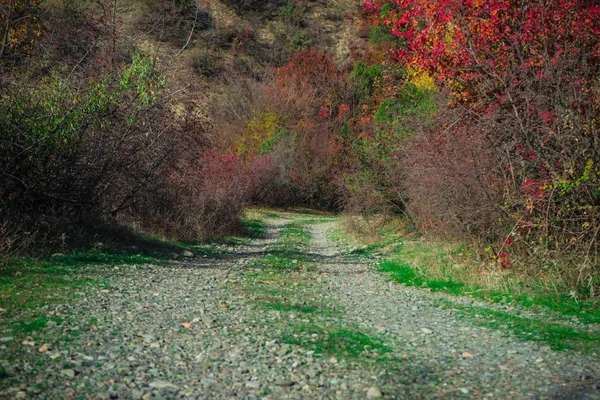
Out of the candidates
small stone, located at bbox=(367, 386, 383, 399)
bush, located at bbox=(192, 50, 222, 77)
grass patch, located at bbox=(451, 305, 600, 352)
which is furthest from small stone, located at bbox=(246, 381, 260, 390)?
bush, located at bbox=(192, 50, 222, 77)

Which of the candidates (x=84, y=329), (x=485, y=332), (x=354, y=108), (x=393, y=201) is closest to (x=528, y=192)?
(x=485, y=332)

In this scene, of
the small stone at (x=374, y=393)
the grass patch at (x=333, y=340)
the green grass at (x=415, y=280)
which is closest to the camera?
the small stone at (x=374, y=393)

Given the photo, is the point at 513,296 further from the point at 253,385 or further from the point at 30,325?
the point at 30,325

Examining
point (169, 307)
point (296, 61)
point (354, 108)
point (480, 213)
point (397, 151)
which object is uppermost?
point (296, 61)

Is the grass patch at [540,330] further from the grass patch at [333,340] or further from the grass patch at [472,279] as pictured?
the grass patch at [333,340]

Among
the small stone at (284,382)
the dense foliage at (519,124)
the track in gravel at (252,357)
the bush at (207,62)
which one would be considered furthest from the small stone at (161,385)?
the bush at (207,62)

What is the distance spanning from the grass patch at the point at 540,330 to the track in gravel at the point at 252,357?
0.87 feet

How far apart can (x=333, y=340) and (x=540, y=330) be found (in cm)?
291

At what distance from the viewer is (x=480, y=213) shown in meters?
11.4

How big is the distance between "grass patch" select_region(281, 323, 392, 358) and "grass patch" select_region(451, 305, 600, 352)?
2.01 meters

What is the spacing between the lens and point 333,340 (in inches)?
248

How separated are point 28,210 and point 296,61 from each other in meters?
60.4

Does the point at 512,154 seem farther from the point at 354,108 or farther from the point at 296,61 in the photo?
the point at 296,61

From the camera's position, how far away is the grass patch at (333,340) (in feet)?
19.3
